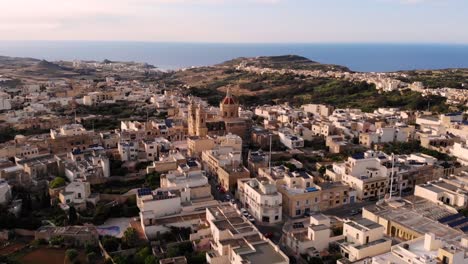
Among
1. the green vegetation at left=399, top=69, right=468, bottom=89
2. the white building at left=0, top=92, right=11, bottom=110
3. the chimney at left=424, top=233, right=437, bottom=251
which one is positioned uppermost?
the green vegetation at left=399, top=69, right=468, bottom=89

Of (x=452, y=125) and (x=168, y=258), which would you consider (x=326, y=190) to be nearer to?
(x=168, y=258)

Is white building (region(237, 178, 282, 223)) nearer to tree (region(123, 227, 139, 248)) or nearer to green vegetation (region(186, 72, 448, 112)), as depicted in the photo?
tree (region(123, 227, 139, 248))

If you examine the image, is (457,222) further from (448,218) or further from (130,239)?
(130,239)

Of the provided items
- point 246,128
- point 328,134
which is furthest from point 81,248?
point 328,134

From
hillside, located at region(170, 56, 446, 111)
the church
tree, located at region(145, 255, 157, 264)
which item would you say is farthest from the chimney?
hillside, located at region(170, 56, 446, 111)

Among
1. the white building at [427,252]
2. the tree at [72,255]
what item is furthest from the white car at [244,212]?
the tree at [72,255]
